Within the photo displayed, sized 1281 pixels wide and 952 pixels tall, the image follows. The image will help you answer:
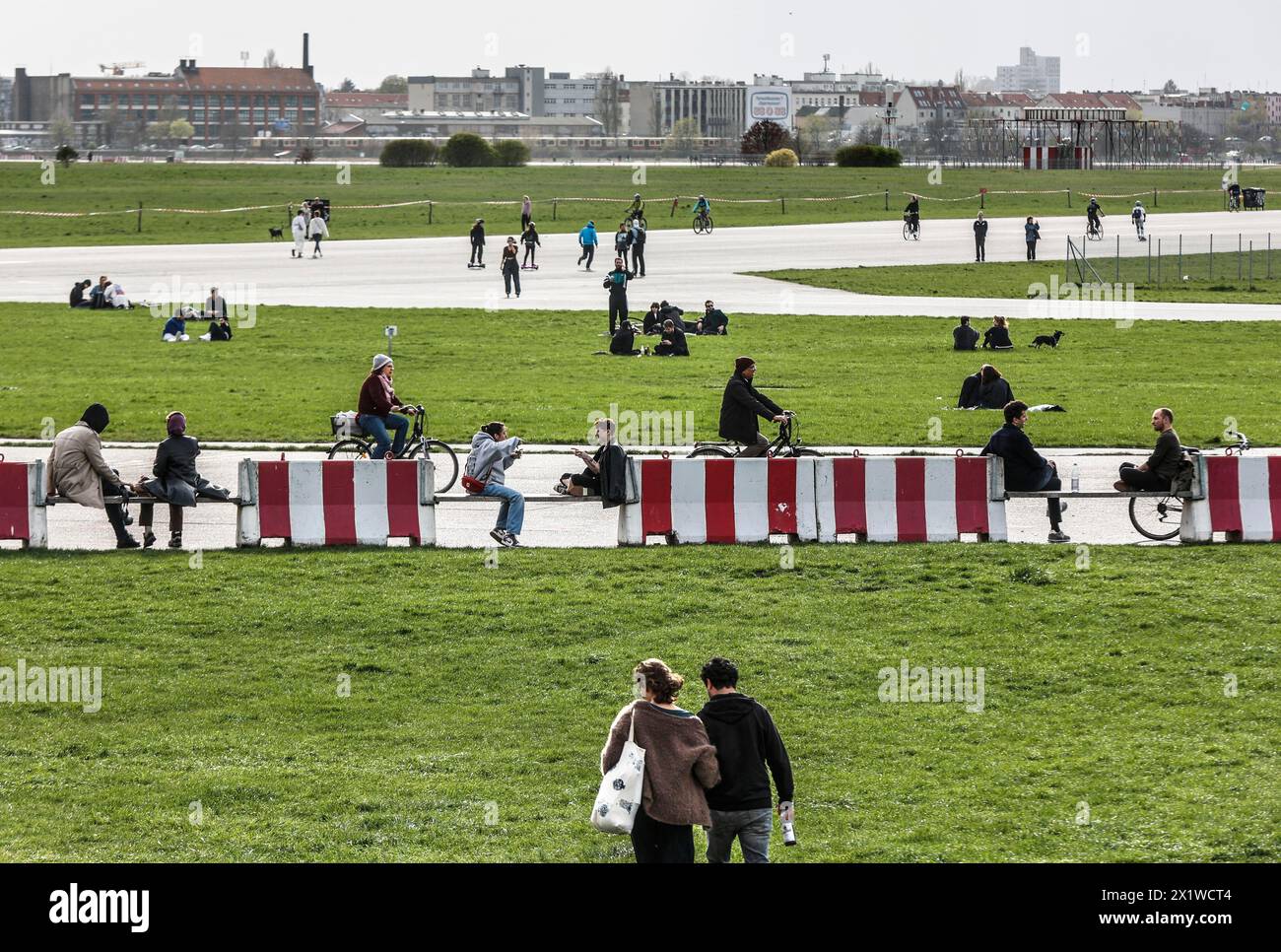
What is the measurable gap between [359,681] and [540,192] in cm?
7132

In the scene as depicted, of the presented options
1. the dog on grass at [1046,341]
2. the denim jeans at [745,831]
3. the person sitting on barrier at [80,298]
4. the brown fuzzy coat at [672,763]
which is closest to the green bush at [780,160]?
the person sitting on barrier at [80,298]

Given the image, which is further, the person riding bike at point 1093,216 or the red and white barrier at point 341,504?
the person riding bike at point 1093,216

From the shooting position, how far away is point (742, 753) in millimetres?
8953

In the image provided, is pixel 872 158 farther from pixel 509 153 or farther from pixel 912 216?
pixel 912 216

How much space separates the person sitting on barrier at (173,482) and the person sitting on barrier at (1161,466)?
9.89 metres

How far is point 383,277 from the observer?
50406 mm

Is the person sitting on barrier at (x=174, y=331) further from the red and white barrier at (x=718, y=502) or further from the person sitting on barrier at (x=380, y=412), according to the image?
the red and white barrier at (x=718, y=502)

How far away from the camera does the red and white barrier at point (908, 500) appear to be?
1806cm

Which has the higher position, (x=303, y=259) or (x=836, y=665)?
(x=303, y=259)

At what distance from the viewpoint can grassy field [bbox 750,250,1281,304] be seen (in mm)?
47906

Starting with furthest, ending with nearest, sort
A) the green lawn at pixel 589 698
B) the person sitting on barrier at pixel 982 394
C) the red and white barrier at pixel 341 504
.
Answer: the person sitting on barrier at pixel 982 394 → the red and white barrier at pixel 341 504 → the green lawn at pixel 589 698

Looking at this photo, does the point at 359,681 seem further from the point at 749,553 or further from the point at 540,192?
the point at 540,192

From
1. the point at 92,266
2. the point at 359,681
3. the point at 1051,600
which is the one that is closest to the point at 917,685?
the point at 1051,600

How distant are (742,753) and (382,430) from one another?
12.3 metres
